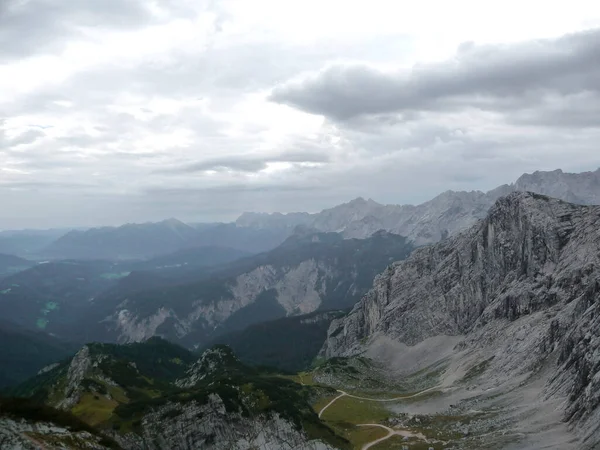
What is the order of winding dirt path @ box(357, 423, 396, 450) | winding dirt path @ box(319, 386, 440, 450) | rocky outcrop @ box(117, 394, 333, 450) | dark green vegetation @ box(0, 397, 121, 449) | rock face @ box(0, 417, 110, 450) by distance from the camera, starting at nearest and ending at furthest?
rock face @ box(0, 417, 110, 450), dark green vegetation @ box(0, 397, 121, 449), rocky outcrop @ box(117, 394, 333, 450), winding dirt path @ box(357, 423, 396, 450), winding dirt path @ box(319, 386, 440, 450)

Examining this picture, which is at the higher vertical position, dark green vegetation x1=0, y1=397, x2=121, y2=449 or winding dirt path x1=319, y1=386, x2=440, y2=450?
dark green vegetation x1=0, y1=397, x2=121, y2=449

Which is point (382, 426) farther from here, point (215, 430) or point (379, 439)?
point (215, 430)

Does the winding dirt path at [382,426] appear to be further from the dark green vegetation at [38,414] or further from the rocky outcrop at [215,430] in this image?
the dark green vegetation at [38,414]

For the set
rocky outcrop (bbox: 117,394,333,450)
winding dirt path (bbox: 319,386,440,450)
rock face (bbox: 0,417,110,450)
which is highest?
rock face (bbox: 0,417,110,450)

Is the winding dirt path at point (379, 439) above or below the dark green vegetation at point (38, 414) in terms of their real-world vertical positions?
below

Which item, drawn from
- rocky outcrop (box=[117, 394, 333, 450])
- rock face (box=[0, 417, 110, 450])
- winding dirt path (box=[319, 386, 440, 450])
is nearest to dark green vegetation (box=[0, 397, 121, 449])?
rock face (box=[0, 417, 110, 450])

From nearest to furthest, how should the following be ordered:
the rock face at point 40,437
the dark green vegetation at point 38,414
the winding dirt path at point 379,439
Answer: the rock face at point 40,437 → the dark green vegetation at point 38,414 → the winding dirt path at point 379,439

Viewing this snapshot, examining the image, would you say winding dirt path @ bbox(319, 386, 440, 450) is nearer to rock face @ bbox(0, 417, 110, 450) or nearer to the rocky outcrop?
the rocky outcrop

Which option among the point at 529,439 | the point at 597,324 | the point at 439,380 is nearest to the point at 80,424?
the point at 529,439

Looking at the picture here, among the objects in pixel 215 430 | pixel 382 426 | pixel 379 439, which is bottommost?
pixel 382 426

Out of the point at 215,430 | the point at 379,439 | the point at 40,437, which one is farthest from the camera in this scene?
the point at 379,439

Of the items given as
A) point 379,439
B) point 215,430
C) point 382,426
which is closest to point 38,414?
point 215,430

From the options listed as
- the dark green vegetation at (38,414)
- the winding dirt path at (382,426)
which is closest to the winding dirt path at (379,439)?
the winding dirt path at (382,426)
